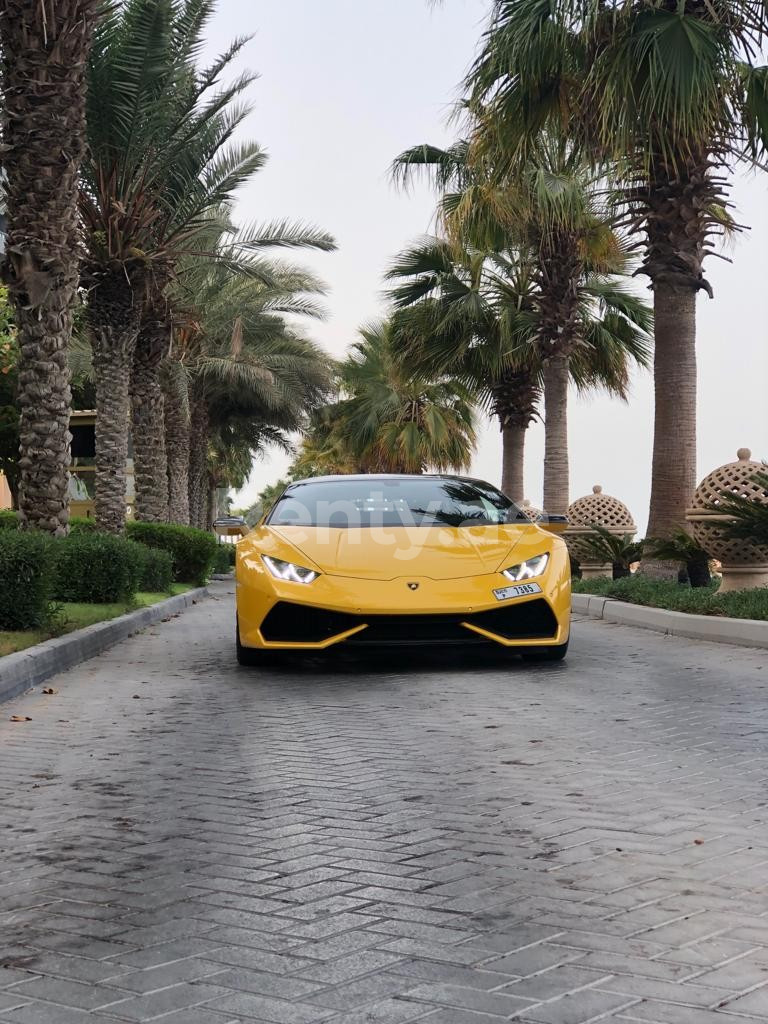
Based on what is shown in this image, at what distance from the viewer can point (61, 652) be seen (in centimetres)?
888

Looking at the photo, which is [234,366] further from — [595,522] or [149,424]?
[595,522]

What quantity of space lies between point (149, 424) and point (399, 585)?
1651 centimetres

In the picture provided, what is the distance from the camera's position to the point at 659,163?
47.3 ft

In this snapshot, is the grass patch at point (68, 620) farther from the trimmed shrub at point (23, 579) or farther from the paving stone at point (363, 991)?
the paving stone at point (363, 991)

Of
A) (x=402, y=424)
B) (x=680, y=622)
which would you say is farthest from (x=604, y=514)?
(x=402, y=424)

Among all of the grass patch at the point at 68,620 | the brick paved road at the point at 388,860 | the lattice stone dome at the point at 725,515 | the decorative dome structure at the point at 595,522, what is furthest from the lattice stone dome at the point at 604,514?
the brick paved road at the point at 388,860

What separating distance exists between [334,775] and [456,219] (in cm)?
1637

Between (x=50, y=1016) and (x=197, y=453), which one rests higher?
(x=197, y=453)

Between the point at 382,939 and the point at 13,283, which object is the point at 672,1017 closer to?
the point at 382,939

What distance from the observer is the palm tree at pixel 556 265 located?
19359 mm

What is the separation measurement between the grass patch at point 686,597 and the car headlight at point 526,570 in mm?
→ 2953

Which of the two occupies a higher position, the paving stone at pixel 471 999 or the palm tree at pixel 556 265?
the palm tree at pixel 556 265

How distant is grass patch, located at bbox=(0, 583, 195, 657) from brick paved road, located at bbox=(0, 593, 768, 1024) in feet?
5.19

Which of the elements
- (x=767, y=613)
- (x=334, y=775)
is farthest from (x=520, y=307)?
(x=334, y=775)
